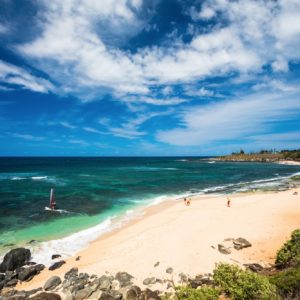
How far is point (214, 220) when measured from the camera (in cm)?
2180

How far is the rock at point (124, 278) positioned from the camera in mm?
12109

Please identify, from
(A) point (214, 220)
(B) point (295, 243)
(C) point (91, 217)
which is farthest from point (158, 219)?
(B) point (295, 243)

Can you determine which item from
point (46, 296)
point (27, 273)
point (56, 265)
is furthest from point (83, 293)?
point (27, 273)

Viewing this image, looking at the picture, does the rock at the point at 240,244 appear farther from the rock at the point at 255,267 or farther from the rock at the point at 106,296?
the rock at the point at 106,296

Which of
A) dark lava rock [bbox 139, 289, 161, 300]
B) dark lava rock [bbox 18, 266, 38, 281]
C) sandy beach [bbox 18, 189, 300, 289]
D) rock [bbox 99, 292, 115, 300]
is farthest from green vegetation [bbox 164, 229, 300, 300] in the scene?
dark lava rock [bbox 18, 266, 38, 281]

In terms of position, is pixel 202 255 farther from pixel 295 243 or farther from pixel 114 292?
pixel 114 292

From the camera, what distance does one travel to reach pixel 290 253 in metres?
12.2

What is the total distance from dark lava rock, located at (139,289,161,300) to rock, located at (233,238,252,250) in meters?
6.62

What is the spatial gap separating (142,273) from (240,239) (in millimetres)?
6604

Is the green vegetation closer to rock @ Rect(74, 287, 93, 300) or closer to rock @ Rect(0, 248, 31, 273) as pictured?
rock @ Rect(74, 287, 93, 300)

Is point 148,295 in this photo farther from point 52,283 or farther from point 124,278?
point 52,283

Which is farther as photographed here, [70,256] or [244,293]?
Result: [70,256]

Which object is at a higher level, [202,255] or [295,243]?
[295,243]

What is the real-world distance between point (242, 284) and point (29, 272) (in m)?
10.8
